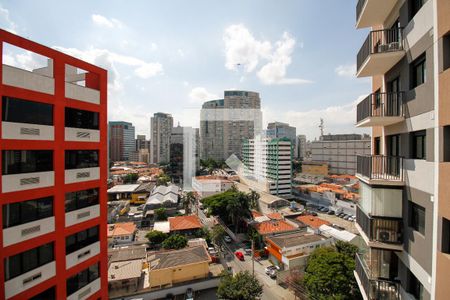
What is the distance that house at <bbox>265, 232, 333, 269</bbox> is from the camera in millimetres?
21922

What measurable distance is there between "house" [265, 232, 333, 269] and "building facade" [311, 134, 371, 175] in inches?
2375

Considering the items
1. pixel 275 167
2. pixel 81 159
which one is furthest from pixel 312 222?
pixel 81 159

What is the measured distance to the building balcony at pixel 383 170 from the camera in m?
5.67

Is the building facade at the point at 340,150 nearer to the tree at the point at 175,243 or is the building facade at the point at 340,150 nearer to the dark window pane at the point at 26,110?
the tree at the point at 175,243

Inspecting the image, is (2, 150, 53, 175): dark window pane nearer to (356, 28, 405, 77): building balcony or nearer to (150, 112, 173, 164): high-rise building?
(356, 28, 405, 77): building balcony

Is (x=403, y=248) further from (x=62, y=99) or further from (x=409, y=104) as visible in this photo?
(x=62, y=99)

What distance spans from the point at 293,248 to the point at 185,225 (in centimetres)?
1540

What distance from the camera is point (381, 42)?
6578mm

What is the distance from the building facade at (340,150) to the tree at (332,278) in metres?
67.5

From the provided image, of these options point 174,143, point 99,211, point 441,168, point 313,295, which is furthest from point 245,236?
point 174,143

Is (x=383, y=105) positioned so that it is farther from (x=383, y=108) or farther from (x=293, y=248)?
(x=293, y=248)

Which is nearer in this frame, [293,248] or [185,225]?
[293,248]

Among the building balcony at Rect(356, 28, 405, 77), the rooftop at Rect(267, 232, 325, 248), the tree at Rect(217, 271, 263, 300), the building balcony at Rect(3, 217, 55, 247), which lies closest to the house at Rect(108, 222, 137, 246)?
the tree at Rect(217, 271, 263, 300)

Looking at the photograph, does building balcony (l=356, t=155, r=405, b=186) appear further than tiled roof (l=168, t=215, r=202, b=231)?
No
